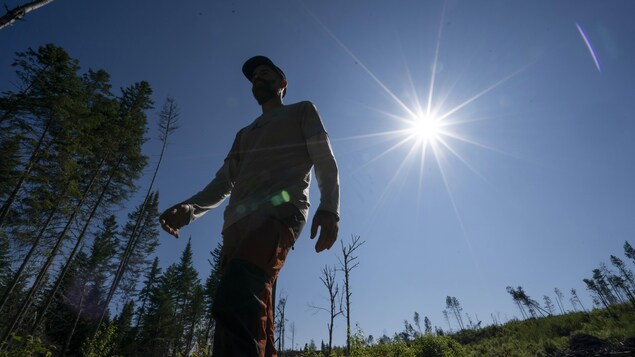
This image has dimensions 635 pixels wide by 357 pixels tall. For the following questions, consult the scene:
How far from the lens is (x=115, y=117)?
666 inches

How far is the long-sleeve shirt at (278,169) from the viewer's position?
5.23ft

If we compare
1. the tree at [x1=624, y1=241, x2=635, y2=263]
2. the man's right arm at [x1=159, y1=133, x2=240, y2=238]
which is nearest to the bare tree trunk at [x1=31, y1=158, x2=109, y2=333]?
the man's right arm at [x1=159, y1=133, x2=240, y2=238]

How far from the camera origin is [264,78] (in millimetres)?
2324

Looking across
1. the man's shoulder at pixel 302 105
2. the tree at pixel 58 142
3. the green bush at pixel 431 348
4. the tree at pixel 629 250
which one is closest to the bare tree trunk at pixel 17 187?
the tree at pixel 58 142

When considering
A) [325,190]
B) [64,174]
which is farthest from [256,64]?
[64,174]

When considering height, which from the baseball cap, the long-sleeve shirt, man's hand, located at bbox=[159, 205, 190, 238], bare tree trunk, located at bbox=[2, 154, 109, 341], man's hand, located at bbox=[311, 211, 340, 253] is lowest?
man's hand, located at bbox=[311, 211, 340, 253]

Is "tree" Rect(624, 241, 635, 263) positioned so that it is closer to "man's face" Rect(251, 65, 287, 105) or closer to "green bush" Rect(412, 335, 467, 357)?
"green bush" Rect(412, 335, 467, 357)

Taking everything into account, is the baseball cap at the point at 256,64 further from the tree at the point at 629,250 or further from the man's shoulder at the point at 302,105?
the tree at the point at 629,250

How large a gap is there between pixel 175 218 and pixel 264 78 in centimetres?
133

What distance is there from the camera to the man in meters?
1.11

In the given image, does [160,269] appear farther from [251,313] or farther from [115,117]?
[251,313]

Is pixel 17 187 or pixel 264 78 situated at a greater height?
pixel 17 187

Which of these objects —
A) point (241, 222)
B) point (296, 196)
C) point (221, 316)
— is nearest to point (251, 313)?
point (221, 316)

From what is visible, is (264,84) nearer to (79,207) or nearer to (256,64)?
(256,64)
